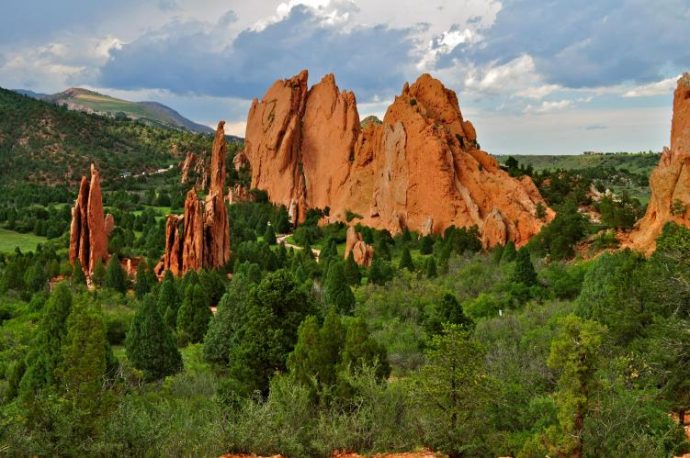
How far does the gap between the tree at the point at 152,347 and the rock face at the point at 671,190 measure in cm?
3083

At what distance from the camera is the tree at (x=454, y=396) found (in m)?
15.9

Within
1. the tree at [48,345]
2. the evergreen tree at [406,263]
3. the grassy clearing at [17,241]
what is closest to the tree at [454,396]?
the tree at [48,345]

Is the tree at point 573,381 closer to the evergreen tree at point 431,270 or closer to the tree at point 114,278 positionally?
the evergreen tree at point 431,270

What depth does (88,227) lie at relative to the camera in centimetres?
5784

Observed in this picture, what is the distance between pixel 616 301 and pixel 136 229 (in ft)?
231

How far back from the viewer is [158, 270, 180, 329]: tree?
142 ft

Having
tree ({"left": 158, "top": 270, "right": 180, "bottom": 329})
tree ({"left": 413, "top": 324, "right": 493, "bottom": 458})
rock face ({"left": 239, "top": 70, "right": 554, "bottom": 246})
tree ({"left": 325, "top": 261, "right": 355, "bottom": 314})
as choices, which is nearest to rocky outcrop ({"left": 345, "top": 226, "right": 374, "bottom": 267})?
rock face ({"left": 239, "top": 70, "right": 554, "bottom": 246})

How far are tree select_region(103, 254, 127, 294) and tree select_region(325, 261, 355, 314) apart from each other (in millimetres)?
19011

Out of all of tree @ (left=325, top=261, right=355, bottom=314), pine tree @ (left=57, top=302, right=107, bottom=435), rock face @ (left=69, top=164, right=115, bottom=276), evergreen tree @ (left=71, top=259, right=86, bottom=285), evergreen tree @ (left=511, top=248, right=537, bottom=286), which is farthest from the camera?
rock face @ (left=69, top=164, right=115, bottom=276)

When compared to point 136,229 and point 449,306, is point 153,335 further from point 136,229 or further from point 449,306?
point 136,229

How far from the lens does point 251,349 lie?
2412cm

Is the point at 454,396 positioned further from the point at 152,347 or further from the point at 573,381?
the point at 152,347

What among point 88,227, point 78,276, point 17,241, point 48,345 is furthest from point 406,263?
point 17,241

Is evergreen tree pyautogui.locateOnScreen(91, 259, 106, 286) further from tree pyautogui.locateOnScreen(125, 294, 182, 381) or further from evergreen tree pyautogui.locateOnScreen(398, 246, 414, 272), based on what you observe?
evergreen tree pyautogui.locateOnScreen(398, 246, 414, 272)
